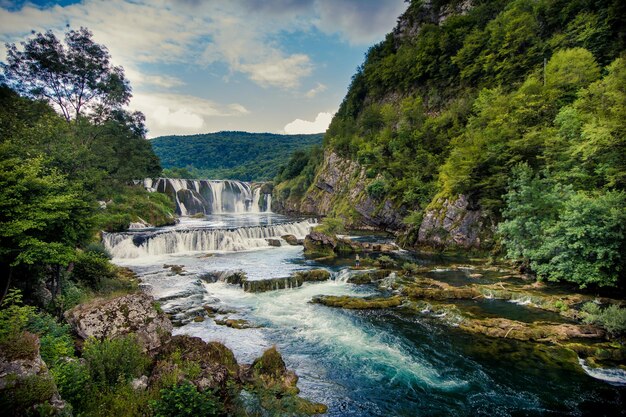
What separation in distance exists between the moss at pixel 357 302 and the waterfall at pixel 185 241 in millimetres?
17961

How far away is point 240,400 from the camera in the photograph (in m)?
7.39

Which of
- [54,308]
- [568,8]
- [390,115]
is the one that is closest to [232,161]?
[390,115]

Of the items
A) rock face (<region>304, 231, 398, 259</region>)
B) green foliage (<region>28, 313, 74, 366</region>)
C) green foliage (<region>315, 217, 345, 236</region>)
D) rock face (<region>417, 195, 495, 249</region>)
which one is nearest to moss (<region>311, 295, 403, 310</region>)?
green foliage (<region>28, 313, 74, 366</region>)

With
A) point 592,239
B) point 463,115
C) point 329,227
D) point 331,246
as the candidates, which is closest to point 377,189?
point 329,227

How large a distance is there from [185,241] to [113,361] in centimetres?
2541

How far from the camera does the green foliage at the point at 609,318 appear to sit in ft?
36.4

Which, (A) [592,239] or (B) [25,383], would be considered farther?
(A) [592,239]

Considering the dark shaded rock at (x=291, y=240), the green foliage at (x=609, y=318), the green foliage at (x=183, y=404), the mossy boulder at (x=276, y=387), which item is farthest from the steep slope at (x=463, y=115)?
the green foliage at (x=183, y=404)

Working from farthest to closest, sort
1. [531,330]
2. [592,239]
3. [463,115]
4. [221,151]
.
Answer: [221,151], [463,115], [592,239], [531,330]

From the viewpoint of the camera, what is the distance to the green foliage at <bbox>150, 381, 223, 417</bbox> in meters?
6.13

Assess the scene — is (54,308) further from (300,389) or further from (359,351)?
(359,351)

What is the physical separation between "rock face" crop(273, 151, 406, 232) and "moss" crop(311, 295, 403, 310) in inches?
908

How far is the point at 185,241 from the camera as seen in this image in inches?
1236

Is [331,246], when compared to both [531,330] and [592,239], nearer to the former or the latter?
[531,330]
